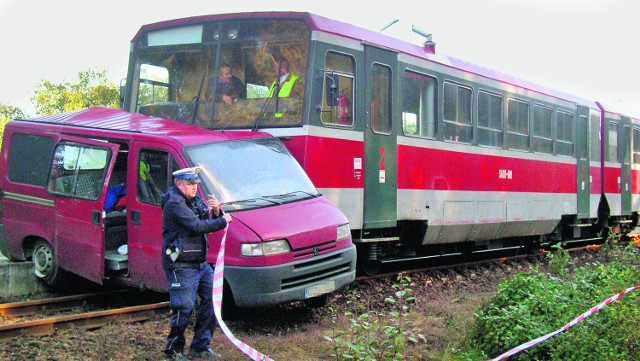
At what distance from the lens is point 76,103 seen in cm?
4944

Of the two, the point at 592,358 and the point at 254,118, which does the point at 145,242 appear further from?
the point at 592,358

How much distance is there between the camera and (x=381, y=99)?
34.3 ft

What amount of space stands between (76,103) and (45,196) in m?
42.9

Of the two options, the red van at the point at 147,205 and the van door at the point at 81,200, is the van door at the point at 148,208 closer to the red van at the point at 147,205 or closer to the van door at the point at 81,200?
the red van at the point at 147,205

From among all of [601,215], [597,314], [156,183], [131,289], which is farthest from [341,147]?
[601,215]

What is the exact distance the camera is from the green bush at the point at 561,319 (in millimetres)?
5605

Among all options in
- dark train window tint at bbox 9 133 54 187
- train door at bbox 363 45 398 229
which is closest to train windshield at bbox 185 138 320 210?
train door at bbox 363 45 398 229

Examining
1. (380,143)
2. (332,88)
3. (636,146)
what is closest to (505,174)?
(380,143)

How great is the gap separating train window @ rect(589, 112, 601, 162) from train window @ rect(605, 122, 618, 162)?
590mm

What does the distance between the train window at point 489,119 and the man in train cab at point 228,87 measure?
5000mm

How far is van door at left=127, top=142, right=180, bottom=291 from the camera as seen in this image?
7.79 meters

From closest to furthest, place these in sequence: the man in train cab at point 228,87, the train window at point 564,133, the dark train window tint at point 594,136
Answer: the man in train cab at point 228,87 → the train window at point 564,133 → the dark train window tint at point 594,136

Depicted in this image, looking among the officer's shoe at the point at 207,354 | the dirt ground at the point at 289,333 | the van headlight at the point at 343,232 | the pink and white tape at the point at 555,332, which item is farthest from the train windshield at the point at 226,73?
the pink and white tape at the point at 555,332

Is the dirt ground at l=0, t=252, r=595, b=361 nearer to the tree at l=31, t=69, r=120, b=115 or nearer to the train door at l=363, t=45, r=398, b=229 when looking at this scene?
the train door at l=363, t=45, r=398, b=229
